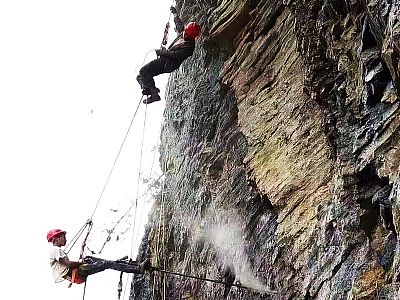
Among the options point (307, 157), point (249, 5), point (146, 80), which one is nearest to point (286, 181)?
point (307, 157)

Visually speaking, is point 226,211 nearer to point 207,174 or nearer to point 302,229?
point 207,174

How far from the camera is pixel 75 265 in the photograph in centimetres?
1050

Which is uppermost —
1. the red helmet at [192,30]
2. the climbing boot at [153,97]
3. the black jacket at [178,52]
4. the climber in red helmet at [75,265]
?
the red helmet at [192,30]

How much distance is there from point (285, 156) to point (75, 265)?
14.3 feet

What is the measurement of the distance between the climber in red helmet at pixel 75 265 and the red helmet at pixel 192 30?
468 centimetres

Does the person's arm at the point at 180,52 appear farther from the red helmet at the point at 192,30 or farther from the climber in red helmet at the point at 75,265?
the climber in red helmet at the point at 75,265

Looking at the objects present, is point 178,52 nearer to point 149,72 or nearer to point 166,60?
point 166,60

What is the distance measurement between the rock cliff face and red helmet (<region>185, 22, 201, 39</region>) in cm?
28

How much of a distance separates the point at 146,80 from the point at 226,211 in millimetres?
3389

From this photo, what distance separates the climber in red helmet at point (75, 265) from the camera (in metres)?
10.5

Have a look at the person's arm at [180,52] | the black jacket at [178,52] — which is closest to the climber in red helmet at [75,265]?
the black jacket at [178,52]

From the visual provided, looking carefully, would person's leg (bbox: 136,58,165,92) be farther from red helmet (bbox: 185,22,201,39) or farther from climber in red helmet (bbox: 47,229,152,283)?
climber in red helmet (bbox: 47,229,152,283)

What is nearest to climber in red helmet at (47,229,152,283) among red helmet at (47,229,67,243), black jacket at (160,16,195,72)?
red helmet at (47,229,67,243)

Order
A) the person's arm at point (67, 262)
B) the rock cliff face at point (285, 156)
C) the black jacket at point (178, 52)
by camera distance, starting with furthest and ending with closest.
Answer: the black jacket at point (178, 52) → the person's arm at point (67, 262) → the rock cliff face at point (285, 156)
